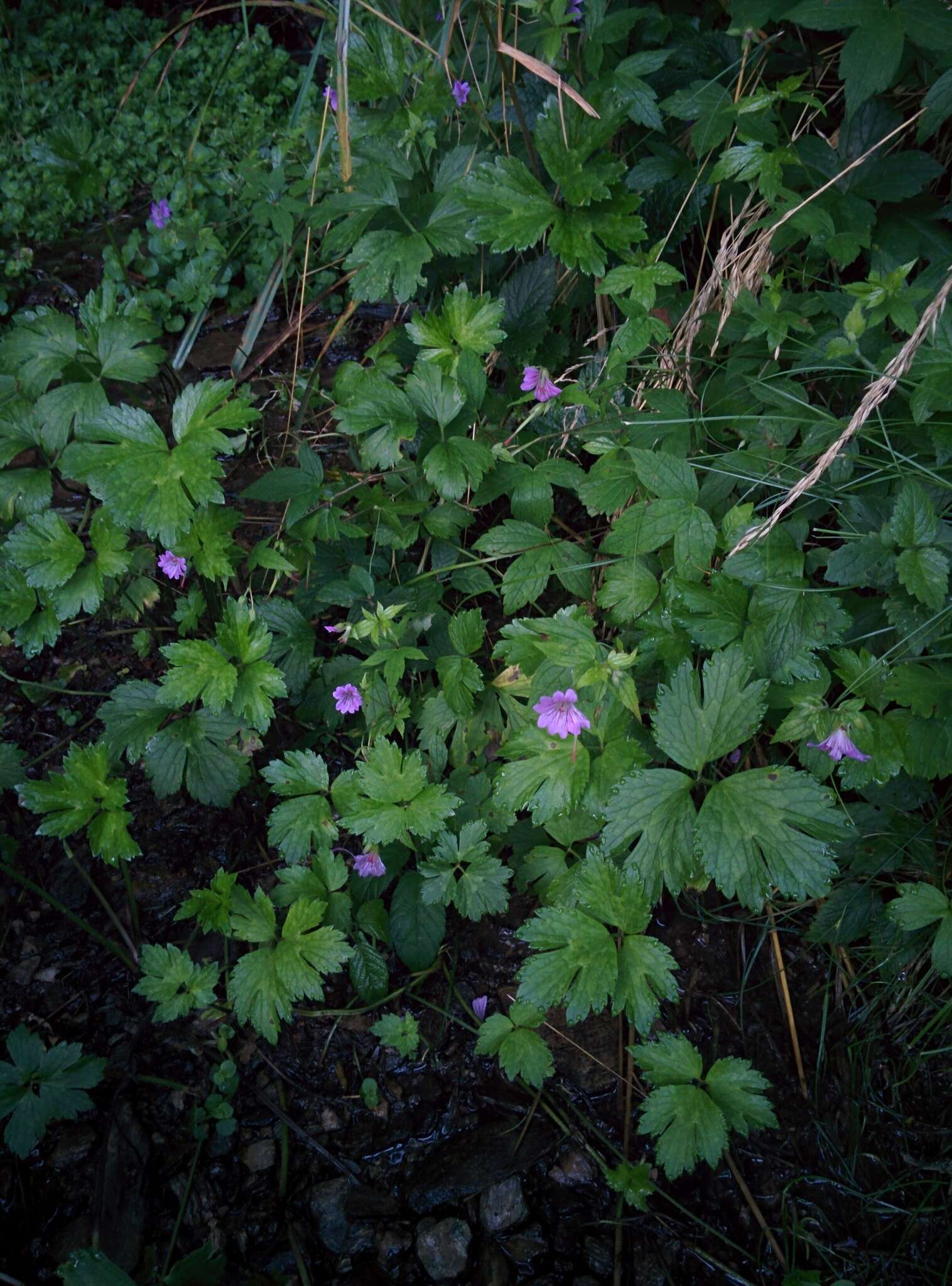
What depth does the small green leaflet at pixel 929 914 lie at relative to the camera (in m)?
1.43

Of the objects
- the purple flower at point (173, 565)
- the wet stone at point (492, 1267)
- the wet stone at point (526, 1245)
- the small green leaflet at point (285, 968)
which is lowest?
the wet stone at point (526, 1245)

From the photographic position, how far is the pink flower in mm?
1436

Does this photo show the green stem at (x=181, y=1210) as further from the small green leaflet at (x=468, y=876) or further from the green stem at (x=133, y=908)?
the small green leaflet at (x=468, y=876)

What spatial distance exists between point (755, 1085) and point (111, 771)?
1.36m

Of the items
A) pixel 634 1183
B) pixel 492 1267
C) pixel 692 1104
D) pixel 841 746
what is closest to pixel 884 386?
pixel 841 746

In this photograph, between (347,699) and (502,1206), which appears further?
(347,699)

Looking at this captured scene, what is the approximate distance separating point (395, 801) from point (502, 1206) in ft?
2.40

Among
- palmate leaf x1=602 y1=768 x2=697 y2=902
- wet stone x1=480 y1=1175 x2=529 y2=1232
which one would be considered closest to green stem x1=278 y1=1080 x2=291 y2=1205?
wet stone x1=480 y1=1175 x2=529 y2=1232

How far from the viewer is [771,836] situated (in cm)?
130

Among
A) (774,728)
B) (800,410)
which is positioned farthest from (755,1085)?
(800,410)

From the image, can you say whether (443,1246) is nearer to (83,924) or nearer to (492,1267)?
(492,1267)

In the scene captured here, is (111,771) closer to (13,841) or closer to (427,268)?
(13,841)

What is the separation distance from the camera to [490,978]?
68.9 inches

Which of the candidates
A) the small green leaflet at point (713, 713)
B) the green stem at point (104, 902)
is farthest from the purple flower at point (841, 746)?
the green stem at point (104, 902)
